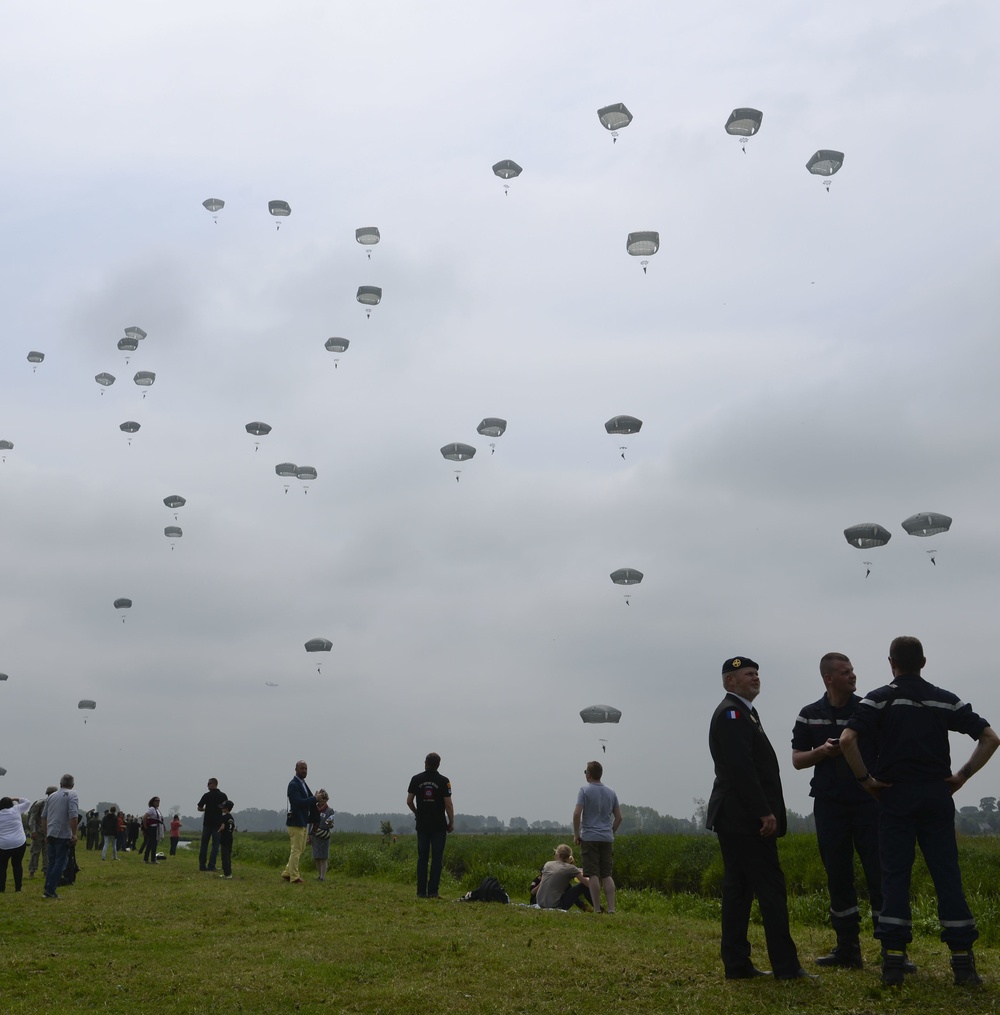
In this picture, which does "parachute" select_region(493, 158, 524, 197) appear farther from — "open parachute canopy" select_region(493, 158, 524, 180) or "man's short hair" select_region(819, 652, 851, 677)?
"man's short hair" select_region(819, 652, 851, 677)

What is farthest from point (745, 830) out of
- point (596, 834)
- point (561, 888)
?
point (561, 888)

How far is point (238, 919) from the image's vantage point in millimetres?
12555

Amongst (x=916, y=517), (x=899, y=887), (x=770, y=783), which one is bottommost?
(x=899, y=887)

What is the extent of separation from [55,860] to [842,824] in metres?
13.6

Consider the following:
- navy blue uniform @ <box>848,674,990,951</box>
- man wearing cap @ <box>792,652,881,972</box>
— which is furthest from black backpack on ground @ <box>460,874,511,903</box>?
navy blue uniform @ <box>848,674,990,951</box>

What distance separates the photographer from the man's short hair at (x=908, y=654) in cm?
756

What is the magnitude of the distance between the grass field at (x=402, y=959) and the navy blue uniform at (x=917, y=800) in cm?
51

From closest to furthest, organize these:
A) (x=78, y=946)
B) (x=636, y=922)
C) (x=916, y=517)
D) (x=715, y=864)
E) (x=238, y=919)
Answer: (x=78, y=946)
(x=636, y=922)
(x=238, y=919)
(x=715, y=864)
(x=916, y=517)

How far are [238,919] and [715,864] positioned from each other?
13.2m

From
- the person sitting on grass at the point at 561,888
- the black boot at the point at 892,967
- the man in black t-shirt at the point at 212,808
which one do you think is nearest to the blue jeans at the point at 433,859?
the person sitting on grass at the point at 561,888

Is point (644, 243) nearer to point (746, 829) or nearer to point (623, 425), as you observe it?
point (623, 425)

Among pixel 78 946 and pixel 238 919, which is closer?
pixel 78 946

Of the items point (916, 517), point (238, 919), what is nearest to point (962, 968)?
point (238, 919)

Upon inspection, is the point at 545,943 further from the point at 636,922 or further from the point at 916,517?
the point at 916,517
